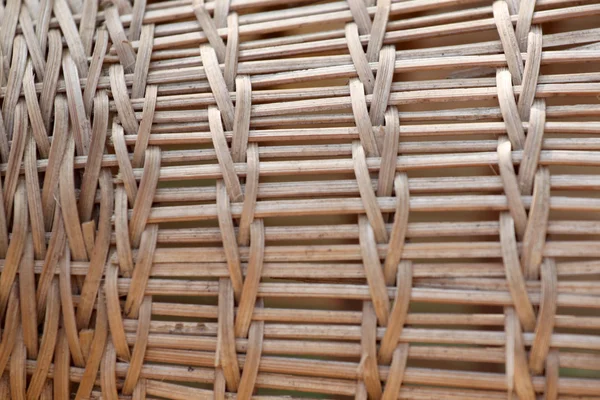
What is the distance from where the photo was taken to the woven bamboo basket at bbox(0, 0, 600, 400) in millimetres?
404

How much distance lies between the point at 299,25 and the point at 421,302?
239mm

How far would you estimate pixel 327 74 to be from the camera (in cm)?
44

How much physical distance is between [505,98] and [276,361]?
0.84 feet

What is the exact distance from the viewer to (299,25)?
1.53 ft

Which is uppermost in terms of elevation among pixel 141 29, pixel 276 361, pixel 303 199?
pixel 141 29

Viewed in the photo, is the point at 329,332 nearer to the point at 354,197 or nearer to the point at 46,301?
the point at 354,197

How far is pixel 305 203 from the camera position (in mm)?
423

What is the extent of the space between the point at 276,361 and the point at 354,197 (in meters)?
0.13

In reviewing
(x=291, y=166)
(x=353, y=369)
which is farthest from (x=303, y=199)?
(x=353, y=369)

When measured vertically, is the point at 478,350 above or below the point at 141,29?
below

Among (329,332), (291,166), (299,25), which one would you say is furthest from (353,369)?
(299,25)

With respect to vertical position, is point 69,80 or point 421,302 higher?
point 69,80

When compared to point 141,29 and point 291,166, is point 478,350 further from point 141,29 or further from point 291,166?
point 141,29

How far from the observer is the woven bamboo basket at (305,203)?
1.32ft
